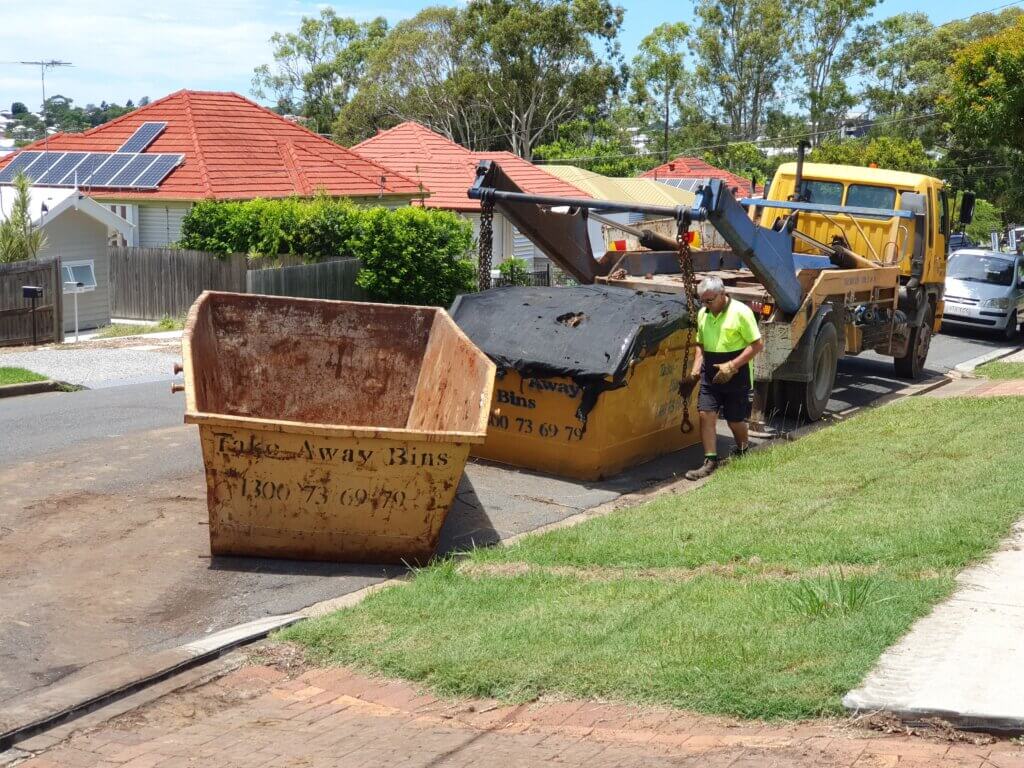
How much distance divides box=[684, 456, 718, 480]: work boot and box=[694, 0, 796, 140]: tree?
5917 centimetres

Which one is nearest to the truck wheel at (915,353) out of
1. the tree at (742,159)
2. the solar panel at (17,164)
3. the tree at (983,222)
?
the solar panel at (17,164)

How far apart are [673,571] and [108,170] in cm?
2407

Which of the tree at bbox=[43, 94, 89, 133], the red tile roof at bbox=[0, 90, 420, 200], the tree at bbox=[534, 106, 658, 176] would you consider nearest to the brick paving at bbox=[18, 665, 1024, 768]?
the red tile roof at bbox=[0, 90, 420, 200]

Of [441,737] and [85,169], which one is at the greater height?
[85,169]

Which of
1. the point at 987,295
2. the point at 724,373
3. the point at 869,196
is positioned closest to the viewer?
the point at 724,373

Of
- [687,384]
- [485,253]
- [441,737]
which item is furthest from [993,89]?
[441,737]

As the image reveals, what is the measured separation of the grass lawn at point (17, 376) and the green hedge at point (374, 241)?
318 inches

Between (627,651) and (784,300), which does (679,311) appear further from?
(627,651)

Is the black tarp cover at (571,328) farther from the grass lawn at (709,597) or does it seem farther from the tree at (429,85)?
the tree at (429,85)

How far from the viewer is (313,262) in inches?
926

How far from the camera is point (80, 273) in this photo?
78.0ft

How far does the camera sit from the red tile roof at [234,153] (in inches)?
1081

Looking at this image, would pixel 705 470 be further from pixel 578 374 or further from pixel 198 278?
pixel 198 278

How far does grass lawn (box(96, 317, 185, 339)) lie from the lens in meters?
22.2
